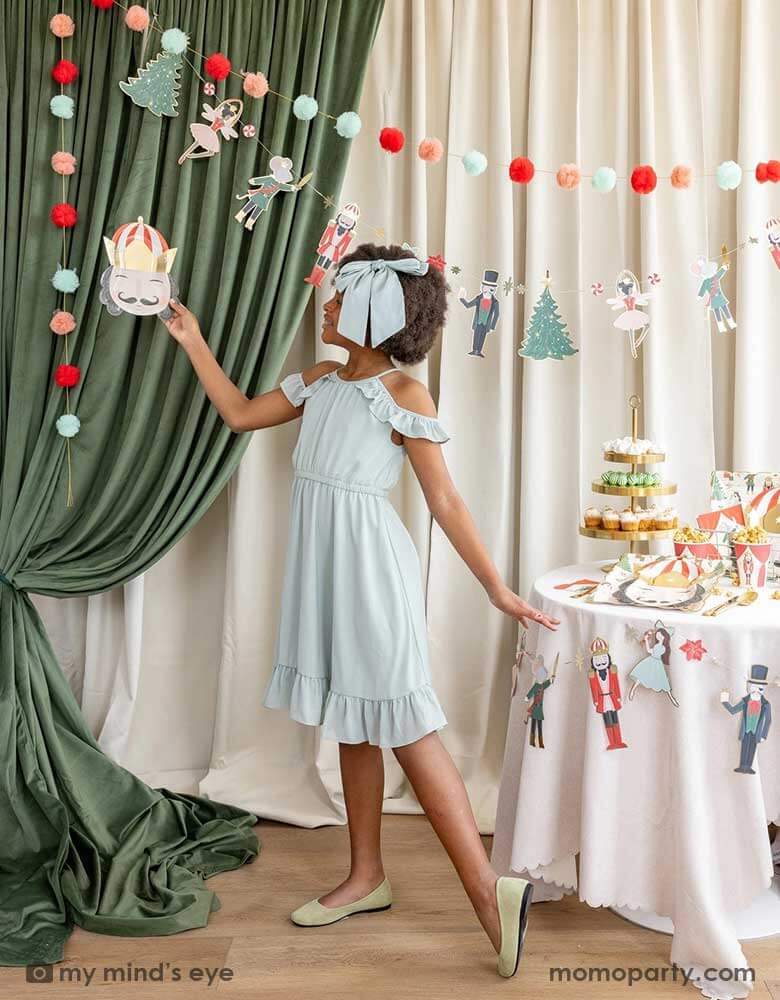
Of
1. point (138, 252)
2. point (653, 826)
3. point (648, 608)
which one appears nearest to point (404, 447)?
point (648, 608)

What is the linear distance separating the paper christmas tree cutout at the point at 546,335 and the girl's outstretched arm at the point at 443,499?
0.63 m

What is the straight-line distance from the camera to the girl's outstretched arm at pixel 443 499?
7.05 feet

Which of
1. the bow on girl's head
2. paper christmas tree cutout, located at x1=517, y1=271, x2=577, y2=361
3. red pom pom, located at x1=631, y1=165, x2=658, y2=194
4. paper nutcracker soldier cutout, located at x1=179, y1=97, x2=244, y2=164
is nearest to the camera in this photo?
the bow on girl's head

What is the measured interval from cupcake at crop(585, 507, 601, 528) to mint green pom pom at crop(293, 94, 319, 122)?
4.10 feet

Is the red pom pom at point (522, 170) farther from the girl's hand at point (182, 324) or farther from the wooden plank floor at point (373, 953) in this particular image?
the wooden plank floor at point (373, 953)

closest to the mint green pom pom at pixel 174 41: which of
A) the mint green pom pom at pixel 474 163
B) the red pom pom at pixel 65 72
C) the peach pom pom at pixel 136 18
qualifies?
the peach pom pom at pixel 136 18

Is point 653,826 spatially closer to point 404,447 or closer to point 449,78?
point 404,447

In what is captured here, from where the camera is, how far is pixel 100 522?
9.01 ft

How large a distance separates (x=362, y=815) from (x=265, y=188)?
5.37ft

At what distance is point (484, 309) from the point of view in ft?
8.75

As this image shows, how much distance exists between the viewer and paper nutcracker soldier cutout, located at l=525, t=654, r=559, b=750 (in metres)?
2.18

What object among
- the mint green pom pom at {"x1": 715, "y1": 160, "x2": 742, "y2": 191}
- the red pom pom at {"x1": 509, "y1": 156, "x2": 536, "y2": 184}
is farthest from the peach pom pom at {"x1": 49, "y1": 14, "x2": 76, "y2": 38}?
the mint green pom pom at {"x1": 715, "y1": 160, "x2": 742, "y2": 191}

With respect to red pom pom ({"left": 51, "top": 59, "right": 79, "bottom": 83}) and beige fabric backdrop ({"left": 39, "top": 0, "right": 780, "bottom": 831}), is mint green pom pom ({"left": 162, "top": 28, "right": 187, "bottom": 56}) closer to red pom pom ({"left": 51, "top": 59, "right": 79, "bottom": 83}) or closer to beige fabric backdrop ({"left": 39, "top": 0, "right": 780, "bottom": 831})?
red pom pom ({"left": 51, "top": 59, "right": 79, "bottom": 83})

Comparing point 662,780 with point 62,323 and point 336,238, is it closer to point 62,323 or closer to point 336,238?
point 336,238
